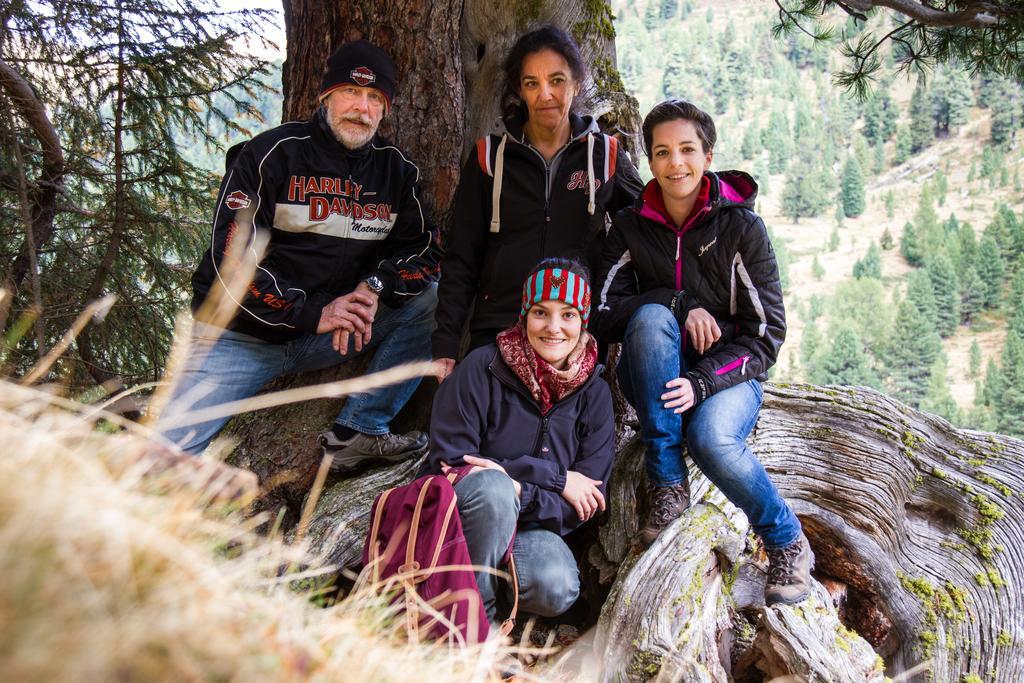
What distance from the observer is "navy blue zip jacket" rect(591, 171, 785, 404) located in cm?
328

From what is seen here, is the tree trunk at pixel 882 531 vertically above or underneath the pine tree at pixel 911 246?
underneath

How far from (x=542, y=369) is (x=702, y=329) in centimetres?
70

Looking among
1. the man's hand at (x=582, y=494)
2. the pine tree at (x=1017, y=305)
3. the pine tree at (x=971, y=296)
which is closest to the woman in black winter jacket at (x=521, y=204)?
the man's hand at (x=582, y=494)

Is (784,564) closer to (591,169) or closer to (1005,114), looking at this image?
(591,169)

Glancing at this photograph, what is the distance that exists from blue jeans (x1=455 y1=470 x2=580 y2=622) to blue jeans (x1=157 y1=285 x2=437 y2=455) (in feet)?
3.69

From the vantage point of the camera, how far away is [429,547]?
8.40ft

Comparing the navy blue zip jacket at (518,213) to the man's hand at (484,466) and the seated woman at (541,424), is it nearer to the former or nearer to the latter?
the seated woman at (541,424)

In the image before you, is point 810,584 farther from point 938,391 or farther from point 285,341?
point 938,391

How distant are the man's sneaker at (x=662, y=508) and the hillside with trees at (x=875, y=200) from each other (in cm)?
4323

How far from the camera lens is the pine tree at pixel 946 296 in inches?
3174

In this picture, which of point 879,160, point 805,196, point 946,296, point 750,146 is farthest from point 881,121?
point 946,296

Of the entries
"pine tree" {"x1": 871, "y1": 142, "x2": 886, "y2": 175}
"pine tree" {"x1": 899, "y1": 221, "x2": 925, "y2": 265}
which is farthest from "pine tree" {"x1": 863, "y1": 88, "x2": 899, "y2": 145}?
"pine tree" {"x1": 899, "y1": 221, "x2": 925, "y2": 265}

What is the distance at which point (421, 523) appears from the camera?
8.60 ft

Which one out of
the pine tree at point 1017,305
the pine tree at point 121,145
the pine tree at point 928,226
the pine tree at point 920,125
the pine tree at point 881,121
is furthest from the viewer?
the pine tree at point 881,121
